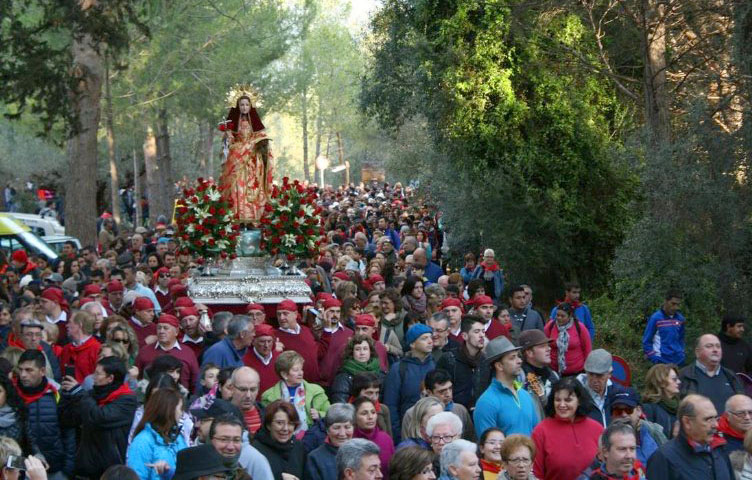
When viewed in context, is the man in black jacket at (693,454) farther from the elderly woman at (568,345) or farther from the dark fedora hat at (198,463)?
the elderly woman at (568,345)

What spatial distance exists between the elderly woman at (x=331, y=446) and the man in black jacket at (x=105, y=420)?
57.8 inches

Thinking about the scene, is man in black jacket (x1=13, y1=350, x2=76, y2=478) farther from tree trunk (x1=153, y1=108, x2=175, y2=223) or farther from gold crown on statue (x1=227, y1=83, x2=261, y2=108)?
tree trunk (x1=153, y1=108, x2=175, y2=223)

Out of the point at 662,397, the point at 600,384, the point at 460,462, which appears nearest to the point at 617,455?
the point at 460,462

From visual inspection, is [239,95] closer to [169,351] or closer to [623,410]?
[169,351]

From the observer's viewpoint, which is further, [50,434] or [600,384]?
[600,384]

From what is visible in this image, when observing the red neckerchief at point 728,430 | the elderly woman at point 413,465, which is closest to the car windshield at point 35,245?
the red neckerchief at point 728,430

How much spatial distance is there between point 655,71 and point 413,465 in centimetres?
1534

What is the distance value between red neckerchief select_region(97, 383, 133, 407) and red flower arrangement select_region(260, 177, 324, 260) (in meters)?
8.29

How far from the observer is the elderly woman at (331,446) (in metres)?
8.73

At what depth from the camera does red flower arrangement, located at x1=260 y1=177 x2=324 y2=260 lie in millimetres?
17688

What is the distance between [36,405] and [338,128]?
69.1 m

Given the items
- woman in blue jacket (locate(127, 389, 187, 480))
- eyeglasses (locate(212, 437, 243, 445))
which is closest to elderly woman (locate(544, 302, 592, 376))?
woman in blue jacket (locate(127, 389, 187, 480))

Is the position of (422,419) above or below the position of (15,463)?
below

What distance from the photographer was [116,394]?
928 centimetres
